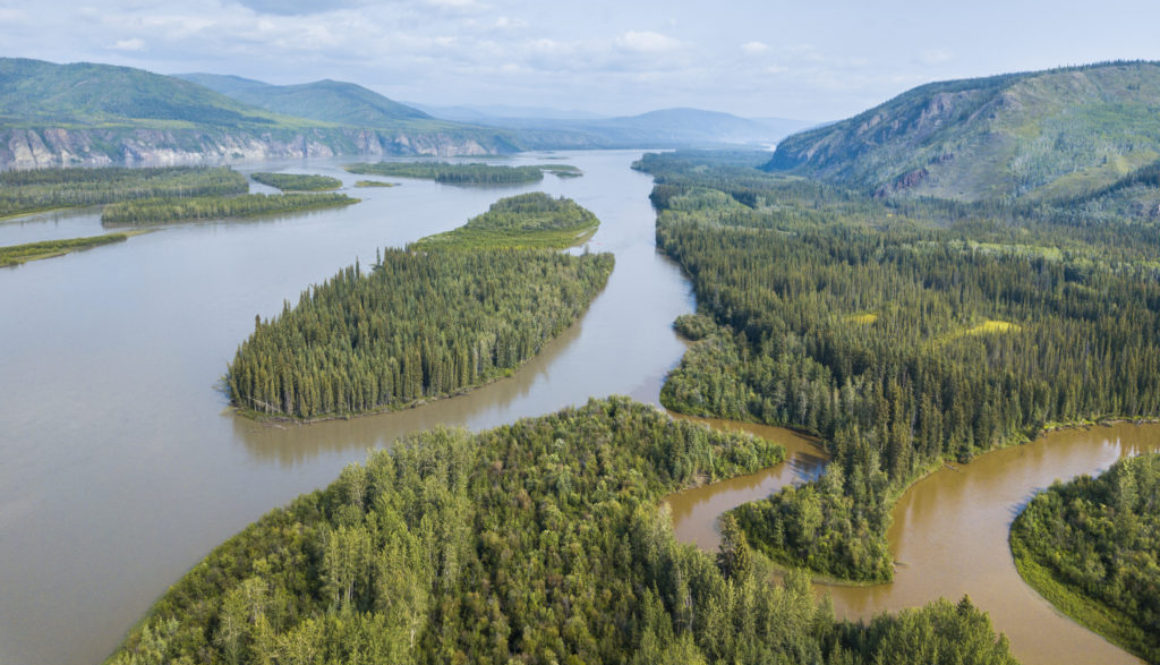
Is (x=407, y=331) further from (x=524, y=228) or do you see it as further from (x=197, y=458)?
(x=524, y=228)

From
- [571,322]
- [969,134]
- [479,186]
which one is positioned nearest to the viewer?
[571,322]

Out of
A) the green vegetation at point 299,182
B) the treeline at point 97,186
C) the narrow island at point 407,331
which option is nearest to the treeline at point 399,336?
the narrow island at point 407,331

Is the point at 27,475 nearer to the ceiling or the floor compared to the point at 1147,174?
nearer to the floor

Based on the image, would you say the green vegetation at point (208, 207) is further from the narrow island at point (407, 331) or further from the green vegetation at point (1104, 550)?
the green vegetation at point (1104, 550)

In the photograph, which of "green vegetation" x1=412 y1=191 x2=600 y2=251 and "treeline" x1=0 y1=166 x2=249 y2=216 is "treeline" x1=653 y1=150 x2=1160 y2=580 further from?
"treeline" x1=0 y1=166 x2=249 y2=216

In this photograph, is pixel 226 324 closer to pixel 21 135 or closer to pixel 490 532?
pixel 490 532

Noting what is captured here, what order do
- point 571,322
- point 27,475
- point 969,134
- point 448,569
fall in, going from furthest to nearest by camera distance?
point 969,134
point 571,322
point 27,475
point 448,569

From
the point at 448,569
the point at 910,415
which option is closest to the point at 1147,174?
the point at 910,415
